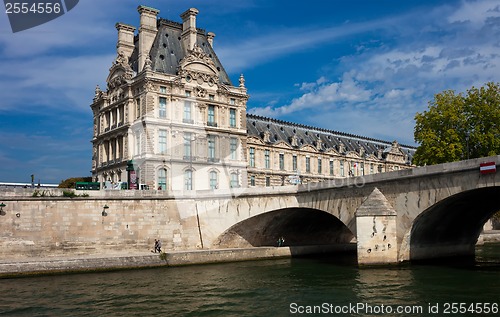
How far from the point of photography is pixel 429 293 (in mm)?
25078

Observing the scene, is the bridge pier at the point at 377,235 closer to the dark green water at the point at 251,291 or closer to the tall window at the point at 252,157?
the dark green water at the point at 251,291

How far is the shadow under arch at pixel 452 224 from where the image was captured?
34.0m

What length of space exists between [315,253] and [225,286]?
19975 millimetres

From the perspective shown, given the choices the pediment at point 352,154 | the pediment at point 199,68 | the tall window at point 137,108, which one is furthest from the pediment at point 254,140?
the pediment at point 352,154

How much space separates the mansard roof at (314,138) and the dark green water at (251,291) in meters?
43.5

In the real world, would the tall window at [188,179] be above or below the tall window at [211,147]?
below

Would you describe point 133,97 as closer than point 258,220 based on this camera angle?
No

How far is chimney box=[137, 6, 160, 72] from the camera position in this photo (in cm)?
6214

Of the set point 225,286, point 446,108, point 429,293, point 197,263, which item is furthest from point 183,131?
point 429,293

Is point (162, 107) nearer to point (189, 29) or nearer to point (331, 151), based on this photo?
point (189, 29)

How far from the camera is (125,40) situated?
65.9 meters

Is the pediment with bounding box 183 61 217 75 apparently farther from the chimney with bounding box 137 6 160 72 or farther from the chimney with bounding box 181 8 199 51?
the chimney with bounding box 137 6 160 72

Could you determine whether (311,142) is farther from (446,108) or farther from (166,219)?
(166,219)

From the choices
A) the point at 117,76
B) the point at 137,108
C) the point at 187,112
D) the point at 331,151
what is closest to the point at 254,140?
the point at 187,112
